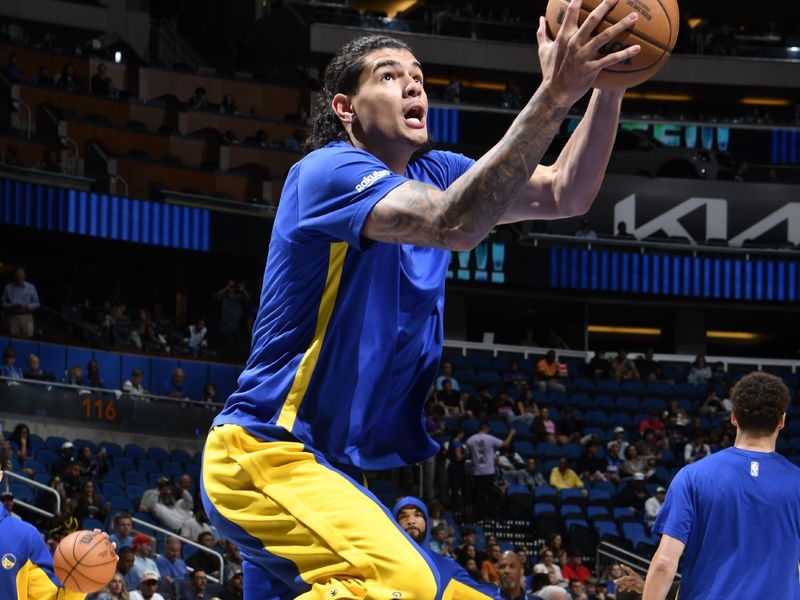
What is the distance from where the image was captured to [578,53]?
3.43m

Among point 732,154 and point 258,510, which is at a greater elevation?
point 732,154

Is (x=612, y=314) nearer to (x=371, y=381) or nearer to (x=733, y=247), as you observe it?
(x=733, y=247)

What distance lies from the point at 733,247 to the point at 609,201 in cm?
331

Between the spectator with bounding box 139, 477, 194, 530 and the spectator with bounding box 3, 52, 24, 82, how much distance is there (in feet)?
48.5

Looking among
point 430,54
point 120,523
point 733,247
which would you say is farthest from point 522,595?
point 430,54

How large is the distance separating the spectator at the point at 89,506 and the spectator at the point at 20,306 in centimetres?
796

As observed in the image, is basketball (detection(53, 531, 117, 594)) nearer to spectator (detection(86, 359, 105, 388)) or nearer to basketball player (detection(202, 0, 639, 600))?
basketball player (detection(202, 0, 639, 600))

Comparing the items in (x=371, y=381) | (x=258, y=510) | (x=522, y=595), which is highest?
(x=371, y=381)

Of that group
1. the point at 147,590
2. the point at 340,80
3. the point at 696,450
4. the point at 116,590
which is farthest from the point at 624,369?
the point at 340,80

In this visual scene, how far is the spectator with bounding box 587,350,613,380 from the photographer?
28109 millimetres

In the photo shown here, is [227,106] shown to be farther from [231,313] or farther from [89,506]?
[89,506]

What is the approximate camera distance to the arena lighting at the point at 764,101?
37.9m

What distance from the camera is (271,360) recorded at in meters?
3.88

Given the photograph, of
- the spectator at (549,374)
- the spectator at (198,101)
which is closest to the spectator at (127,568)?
the spectator at (549,374)
